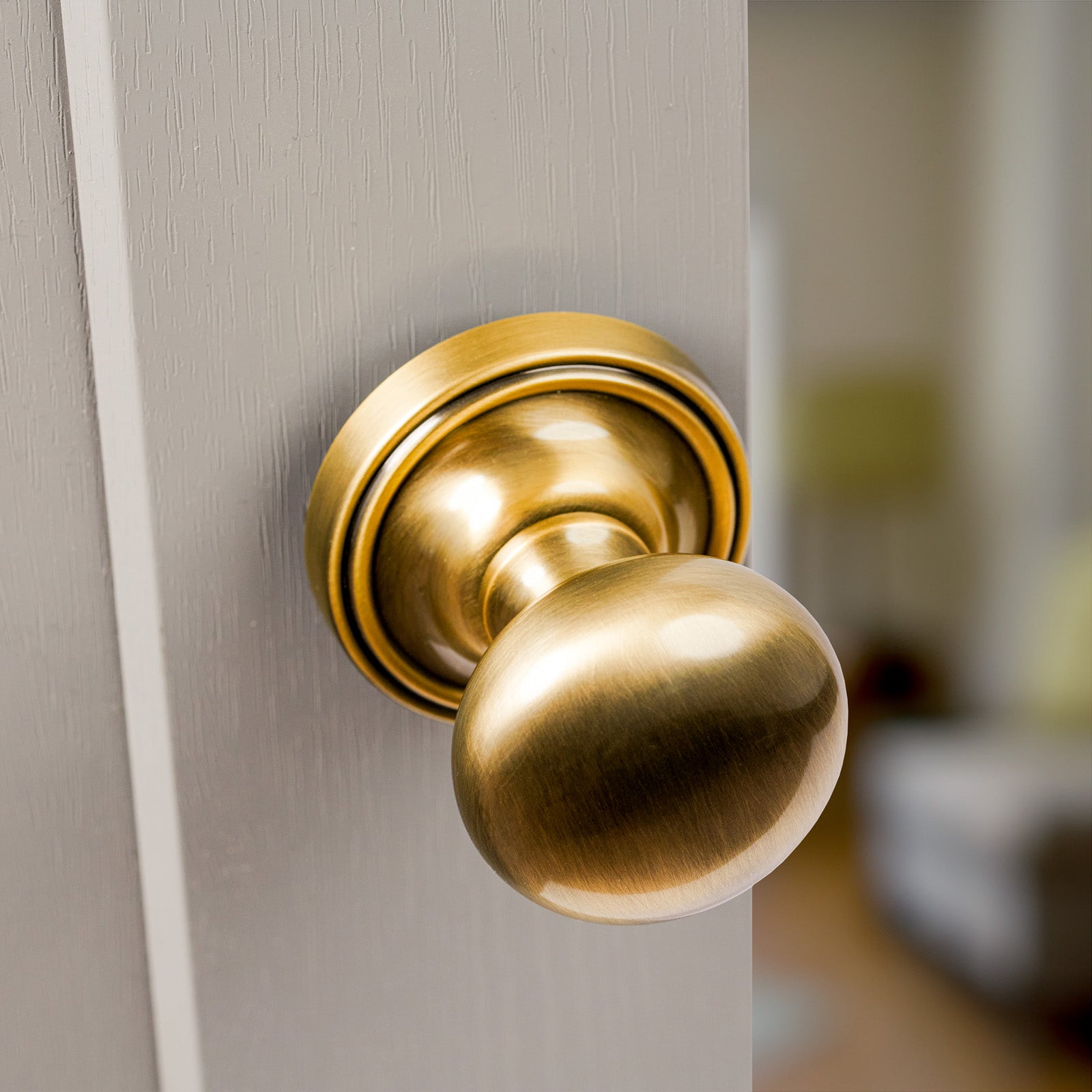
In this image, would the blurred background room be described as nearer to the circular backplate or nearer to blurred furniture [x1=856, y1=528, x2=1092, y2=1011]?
blurred furniture [x1=856, y1=528, x2=1092, y2=1011]

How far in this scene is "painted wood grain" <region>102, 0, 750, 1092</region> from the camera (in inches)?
3.4

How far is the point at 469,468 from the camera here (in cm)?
9

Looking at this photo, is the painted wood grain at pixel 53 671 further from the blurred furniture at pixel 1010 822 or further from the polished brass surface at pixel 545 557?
the blurred furniture at pixel 1010 822

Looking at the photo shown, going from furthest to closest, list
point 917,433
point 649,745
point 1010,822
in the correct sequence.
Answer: point 917,433, point 1010,822, point 649,745

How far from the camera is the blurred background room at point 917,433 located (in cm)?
119

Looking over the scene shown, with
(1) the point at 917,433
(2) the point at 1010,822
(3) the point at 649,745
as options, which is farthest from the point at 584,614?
(1) the point at 917,433

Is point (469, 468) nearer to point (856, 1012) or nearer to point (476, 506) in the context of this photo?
point (476, 506)

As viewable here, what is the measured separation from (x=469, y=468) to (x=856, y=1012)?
1.28 metres

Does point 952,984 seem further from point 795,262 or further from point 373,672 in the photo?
point 373,672

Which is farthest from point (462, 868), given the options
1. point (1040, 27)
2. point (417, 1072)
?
point (1040, 27)

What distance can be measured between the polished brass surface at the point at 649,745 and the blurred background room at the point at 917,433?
1.11 metres

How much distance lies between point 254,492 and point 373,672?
2 cm

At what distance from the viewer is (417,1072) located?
104 mm

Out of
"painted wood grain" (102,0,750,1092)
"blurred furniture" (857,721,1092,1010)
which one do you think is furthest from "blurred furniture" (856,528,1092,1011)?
"painted wood grain" (102,0,750,1092)
